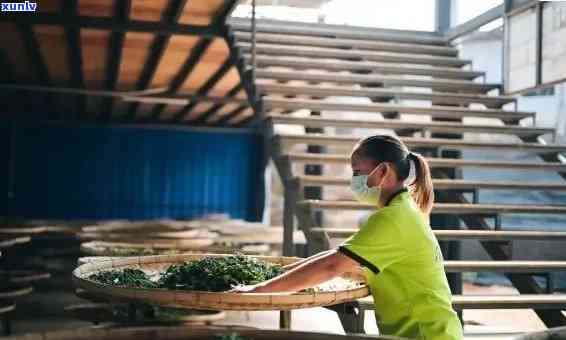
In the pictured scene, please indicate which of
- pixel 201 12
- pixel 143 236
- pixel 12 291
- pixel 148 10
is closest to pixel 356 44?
pixel 201 12

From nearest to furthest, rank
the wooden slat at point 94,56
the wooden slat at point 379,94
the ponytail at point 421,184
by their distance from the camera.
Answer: the ponytail at point 421,184 → the wooden slat at point 379,94 → the wooden slat at point 94,56

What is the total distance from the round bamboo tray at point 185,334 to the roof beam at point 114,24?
482 centimetres

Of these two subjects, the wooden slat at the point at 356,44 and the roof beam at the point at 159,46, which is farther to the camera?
the wooden slat at the point at 356,44

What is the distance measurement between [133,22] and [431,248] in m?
4.74

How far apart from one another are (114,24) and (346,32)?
3.37m

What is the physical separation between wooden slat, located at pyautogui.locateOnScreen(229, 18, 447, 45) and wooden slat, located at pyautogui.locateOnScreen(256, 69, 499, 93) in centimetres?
128

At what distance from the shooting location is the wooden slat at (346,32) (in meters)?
8.02

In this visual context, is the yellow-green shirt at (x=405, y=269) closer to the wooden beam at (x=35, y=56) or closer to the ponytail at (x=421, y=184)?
the ponytail at (x=421, y=184)

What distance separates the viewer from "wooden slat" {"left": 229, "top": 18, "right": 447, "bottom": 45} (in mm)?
8023

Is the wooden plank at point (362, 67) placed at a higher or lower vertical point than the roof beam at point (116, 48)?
lower

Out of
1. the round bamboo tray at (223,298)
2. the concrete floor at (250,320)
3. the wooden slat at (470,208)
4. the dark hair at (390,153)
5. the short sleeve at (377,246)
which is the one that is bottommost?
the concrete floor at (250,320)

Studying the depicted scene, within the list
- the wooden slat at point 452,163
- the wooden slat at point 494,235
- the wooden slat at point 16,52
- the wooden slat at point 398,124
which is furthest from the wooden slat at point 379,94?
the wooden slat at point 16,52

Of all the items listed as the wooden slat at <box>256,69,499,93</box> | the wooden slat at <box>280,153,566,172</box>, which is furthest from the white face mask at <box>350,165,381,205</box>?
the wooden slat at <box>256,69,499,93</box>

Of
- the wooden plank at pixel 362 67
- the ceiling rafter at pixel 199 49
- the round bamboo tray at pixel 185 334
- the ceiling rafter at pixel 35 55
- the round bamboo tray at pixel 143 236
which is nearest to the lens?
the round bamboo tray at pixel 185 334
